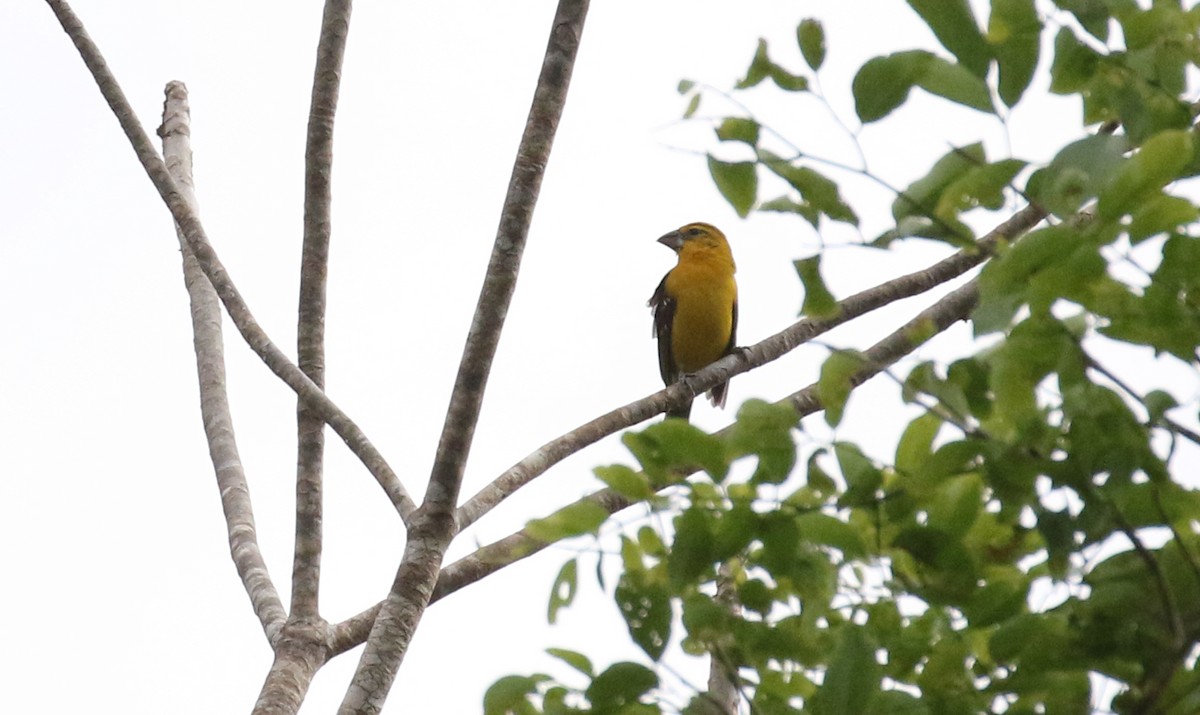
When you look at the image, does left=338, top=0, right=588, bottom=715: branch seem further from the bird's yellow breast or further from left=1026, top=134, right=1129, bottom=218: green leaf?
the bird's yellow breast

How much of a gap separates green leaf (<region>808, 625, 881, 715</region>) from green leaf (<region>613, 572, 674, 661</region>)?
289 millimetres

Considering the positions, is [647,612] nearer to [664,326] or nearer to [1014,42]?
[1014,42]

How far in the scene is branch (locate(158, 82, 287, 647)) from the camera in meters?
4.50

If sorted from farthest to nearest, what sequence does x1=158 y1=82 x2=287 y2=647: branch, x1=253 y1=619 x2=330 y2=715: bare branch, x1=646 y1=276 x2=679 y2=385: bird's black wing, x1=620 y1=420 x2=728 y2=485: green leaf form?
→ x1=646 y1=276 x2=679 y2=385: bird's black wing < x1=158 y1=82 x2=287 y2=647: branch < x1=253 y1=619 x2=330 y2=715: bare branch < x1=620 y1=420 x2=728 y2=485: green leaf

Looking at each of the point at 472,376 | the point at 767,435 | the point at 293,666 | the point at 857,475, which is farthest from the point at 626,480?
the point at 293,666

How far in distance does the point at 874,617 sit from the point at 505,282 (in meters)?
2.15

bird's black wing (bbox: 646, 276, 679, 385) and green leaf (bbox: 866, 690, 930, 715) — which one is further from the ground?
bird's black wing (bbox: 646, 276, 679, 385)

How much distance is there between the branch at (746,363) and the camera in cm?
420

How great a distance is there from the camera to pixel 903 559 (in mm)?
1851

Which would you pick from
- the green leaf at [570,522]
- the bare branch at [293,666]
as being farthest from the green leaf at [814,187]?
the bare branch at [293,666]

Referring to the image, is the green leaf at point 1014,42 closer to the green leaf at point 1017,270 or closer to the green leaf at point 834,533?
the green leaf at point 1017,270

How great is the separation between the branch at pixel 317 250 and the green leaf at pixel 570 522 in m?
2.93

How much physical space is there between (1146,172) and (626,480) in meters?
0.74

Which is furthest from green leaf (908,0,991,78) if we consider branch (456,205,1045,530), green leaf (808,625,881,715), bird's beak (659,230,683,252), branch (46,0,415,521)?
bird's beak (659,230,683,252)
